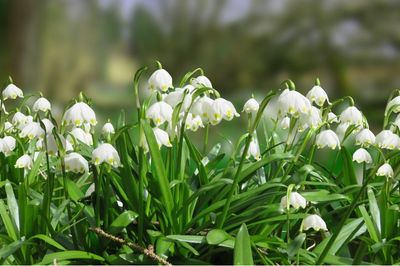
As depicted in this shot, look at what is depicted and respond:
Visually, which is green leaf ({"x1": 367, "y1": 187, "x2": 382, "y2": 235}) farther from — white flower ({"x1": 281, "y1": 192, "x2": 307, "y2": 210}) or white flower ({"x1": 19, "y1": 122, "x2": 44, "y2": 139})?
white flower ({"x1": 19, "y1": 122, "x2": 44, "y2": 139})

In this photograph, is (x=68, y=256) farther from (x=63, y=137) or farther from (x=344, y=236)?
(x=344, y=236)

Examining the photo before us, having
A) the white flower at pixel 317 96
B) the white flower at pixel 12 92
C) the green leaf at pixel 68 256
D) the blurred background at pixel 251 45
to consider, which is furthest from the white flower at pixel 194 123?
the blurred background at pixel 251 45

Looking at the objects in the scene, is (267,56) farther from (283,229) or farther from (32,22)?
(283,229)

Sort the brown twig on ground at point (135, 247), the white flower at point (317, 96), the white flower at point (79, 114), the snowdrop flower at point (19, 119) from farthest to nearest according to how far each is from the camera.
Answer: the snowdrop flower at point (19, 119), the white flower at point (317, 96), the white flower at point (79, 114), the brown twig on ground at point (135, 247)

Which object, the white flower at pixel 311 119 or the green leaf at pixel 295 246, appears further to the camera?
the white flower at pixel 311 119

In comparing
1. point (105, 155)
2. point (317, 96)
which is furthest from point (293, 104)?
point (105, 155)

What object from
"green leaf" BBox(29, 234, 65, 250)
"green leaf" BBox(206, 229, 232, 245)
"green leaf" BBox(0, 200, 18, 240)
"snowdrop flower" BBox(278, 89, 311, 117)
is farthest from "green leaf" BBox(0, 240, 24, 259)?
"snowdrop flower" BBox(278, 89, 311, 117)

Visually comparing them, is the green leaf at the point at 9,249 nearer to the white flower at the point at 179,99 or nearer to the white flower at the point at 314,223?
the white flower at the point at 179,99
